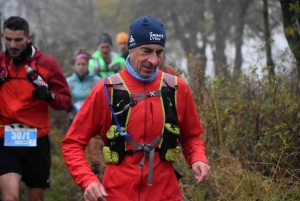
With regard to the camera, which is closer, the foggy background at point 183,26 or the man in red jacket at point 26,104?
the man in red jacket at point 26,104

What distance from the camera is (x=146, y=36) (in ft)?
13.5

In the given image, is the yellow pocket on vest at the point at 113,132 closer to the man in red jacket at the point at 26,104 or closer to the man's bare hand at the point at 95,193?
the man's bare hand at the point at 95,193

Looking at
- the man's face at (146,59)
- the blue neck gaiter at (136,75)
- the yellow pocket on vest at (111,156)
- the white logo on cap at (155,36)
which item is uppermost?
the white logo on cap at (155,36)

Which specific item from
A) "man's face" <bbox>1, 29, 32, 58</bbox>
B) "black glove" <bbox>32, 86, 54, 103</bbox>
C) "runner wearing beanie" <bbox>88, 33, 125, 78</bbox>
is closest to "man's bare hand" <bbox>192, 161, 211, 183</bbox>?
"black glove" <bbox>32, 86, 54, 103</bbox>

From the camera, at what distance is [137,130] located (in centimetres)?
403

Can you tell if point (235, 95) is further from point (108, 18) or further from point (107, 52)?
point (108, 18)

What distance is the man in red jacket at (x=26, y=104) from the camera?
611 centimetres

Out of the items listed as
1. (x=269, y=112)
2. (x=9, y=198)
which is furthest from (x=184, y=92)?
(x=269, y=112)

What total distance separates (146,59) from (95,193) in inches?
36.6

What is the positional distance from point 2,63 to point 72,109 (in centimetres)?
345

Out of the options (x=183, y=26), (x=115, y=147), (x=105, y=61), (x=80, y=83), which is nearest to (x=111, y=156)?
(x=115, y=147)

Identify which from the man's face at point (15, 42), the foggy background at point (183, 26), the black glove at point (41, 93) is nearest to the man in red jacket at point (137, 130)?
the black glove at point (41, 93)

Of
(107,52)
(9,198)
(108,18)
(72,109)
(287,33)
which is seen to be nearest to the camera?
(9,198)

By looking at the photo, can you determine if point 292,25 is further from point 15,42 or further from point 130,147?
point 130,147
